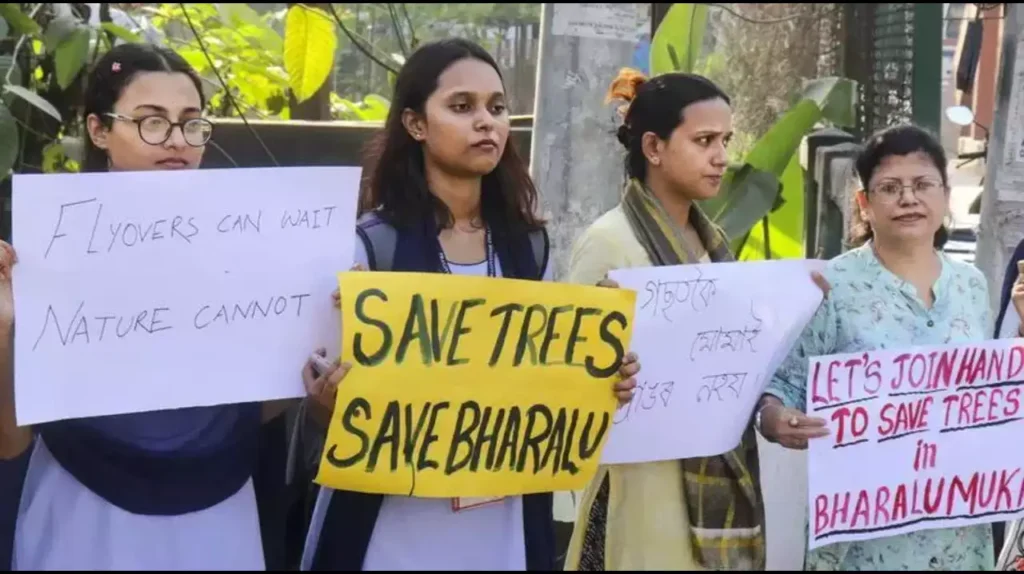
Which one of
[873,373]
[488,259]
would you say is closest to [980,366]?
[873,373]

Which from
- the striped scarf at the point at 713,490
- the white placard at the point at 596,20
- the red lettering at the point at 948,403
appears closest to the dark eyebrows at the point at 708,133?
the striped scarf at the point at 713,490

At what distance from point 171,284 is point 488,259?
0.63 metres

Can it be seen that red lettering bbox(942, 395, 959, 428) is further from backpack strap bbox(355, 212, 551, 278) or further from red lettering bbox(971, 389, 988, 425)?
backpack strap bbox(355, 212, 551, 278)

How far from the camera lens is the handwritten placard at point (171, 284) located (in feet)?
7.53

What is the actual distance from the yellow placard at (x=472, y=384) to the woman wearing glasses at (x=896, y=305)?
0.48 metres

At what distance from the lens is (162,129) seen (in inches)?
97.2

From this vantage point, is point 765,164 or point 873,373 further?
point 765,164

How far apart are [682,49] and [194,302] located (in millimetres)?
3193

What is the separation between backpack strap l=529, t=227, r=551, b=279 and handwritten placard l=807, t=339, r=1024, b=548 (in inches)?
24.3

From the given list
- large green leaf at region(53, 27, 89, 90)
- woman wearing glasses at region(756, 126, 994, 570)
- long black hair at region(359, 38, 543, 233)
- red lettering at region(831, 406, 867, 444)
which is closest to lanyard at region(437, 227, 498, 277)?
long black hair at region(359, 38, 543, 233)

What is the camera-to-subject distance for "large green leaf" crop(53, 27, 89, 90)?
13.2 feet

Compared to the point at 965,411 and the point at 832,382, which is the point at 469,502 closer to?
the point at 832,382

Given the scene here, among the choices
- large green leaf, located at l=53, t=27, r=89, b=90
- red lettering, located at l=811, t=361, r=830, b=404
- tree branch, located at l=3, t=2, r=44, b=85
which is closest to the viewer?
red lettering, located at l=811, t=361, r=830, b=404

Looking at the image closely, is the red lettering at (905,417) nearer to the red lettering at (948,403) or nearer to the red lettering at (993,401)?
the red lettering at (948,403)
